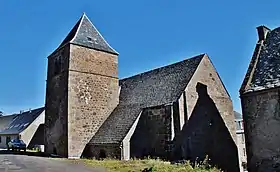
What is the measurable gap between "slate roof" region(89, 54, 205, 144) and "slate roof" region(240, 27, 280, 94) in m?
5.09

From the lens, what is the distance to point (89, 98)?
25.6 meters

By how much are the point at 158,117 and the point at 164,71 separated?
5.47 m

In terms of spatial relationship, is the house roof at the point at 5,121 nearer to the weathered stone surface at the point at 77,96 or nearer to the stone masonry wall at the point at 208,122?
the weathered stone surface at the point at 77,96

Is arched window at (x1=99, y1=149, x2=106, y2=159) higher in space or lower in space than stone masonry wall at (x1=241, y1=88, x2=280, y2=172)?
lower

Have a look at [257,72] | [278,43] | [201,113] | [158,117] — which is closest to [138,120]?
[158,117]

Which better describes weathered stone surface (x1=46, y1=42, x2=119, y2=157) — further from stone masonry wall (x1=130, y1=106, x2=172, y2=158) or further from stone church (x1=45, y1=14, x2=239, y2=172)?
stone masonry wall (x1=130, y1=106, x2=172, y2=158)

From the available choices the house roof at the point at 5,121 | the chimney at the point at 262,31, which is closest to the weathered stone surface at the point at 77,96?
the chimney at the point at 262,31

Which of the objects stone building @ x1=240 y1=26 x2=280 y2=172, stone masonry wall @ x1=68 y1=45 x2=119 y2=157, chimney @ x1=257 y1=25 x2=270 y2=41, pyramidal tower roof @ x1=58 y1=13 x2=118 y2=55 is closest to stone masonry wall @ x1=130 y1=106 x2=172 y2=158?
stone masonry wall @ x1=68 y1=45 x2=119 y2=157

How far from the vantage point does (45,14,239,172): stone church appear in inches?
817

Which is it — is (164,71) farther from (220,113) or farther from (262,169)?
(262,169)

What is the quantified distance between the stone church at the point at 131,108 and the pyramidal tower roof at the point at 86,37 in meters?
0.10

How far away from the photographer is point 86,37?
27.3m

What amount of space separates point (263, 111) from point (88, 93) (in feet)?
50.5

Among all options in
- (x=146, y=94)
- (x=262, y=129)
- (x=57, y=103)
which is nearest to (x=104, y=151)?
(x=146, y=94)
